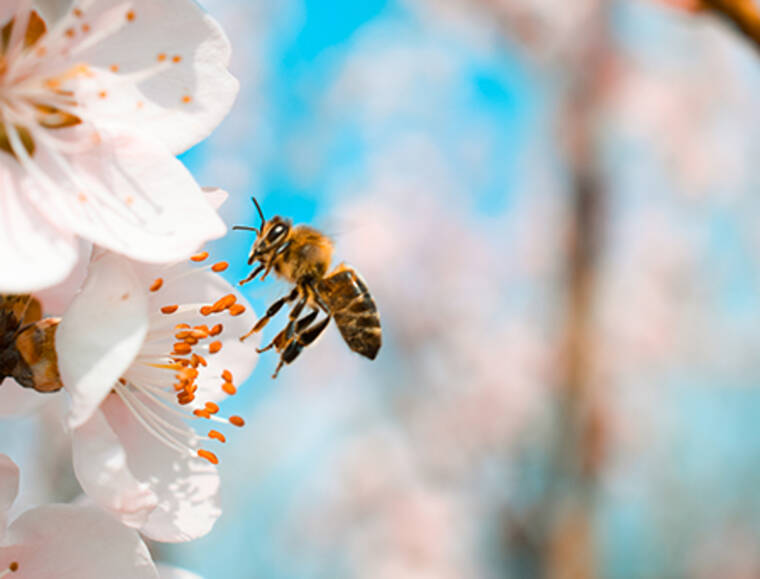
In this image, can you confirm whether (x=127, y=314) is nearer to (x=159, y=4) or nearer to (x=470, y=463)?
(x=159, y=4)

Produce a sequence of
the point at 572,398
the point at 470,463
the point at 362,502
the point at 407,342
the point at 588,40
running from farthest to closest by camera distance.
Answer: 1. the point at 362,502
2. the point at 407,342
3. the point at 470,463
4. the point at 588,40
5. the point at 572,398

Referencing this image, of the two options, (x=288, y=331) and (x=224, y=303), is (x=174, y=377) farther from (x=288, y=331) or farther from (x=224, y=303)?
(x=288, y=331)

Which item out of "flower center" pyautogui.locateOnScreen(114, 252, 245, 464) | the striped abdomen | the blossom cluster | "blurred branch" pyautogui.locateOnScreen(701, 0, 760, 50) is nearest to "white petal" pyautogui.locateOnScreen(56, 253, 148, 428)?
the blossom cluster

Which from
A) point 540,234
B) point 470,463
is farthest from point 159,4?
point 540,234

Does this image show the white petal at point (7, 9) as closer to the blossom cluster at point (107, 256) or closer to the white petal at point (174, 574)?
the blossom cluster at point (107, 256)

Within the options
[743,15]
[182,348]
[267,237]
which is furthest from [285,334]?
[743,15]
